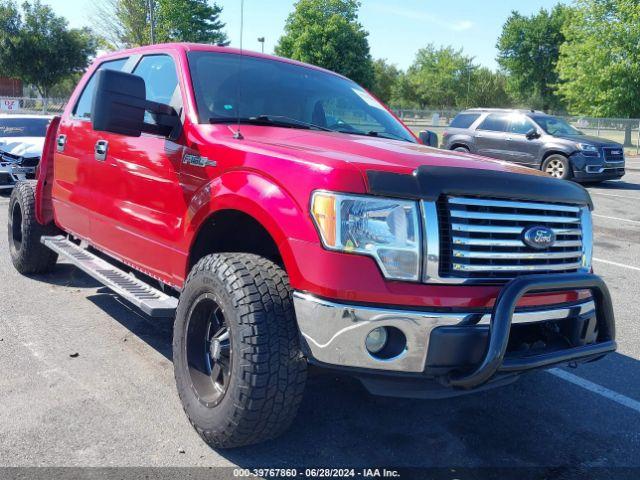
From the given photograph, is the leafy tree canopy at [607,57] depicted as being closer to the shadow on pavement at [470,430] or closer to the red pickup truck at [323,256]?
the shadow on pavement at [470,430]

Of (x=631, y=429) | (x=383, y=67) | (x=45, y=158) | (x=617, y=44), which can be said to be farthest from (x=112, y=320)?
(x=383, y=67)

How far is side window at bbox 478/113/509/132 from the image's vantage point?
1641 centimetres

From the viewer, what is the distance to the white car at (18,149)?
10430 millimetres

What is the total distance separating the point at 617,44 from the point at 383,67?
174ft

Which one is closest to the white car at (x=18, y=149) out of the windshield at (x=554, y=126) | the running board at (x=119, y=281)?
the running board at (x=119, y=281)

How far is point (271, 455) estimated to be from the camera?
9.75ft

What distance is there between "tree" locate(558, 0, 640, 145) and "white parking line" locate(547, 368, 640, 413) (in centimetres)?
3513

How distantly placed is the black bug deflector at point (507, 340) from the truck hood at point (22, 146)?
9.61m

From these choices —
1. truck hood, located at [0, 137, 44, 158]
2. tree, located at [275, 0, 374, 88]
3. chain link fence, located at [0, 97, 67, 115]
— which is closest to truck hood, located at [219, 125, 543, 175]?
truck hood, located at [0, 137, 44, 158]

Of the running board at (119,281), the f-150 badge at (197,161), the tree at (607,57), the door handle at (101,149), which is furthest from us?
the tree at (607,57)

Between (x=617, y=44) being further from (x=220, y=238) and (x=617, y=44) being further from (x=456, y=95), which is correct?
(x=456, y=95)

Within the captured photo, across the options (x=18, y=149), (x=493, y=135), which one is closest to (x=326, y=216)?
(x=18, y=149)

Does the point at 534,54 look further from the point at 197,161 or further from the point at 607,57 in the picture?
the point at 197,161

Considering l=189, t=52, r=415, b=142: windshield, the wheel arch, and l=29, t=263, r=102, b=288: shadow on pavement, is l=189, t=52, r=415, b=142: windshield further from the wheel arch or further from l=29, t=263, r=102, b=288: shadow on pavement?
l=29, t=263, r=102, b=288: shadow on pavement
